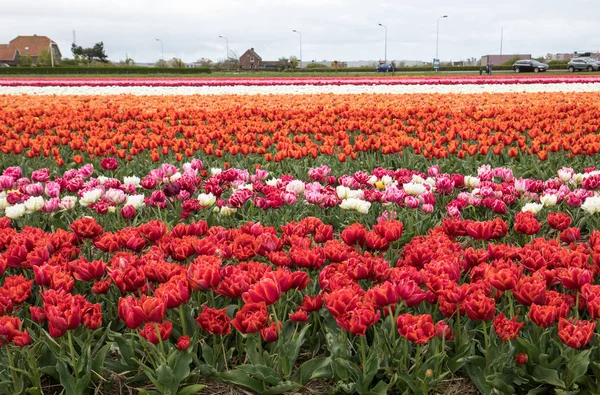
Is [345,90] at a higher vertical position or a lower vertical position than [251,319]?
higher

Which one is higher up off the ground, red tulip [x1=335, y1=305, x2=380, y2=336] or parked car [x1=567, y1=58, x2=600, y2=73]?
parked car [x1=567, y1=58, x2=600, y2=73]

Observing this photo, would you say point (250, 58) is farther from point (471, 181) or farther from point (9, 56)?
point (471, 181)

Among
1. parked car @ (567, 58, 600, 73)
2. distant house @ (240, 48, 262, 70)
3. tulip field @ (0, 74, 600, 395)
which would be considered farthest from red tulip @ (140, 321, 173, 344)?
distant house @ (240, 48, 262, 70)

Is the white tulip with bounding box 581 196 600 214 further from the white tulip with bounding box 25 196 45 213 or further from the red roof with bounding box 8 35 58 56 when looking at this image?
the red roof with bounding box 8 35 58 56

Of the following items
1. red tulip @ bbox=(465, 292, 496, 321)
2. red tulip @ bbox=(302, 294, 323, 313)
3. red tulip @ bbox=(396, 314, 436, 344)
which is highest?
red tulip @ bbox=(465, 292, 496, 321)

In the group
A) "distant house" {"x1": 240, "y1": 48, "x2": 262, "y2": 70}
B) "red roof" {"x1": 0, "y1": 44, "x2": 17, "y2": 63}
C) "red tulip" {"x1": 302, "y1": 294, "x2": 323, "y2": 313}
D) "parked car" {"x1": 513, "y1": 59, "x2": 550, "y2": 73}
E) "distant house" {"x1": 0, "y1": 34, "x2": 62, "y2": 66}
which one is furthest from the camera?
"distant house" {"x1": 240, "y1": 48, "x2": 262, "y2": 70}

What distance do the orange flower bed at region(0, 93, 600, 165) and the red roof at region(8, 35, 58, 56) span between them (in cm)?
10441

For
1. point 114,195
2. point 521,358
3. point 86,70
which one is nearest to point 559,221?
point 521,358

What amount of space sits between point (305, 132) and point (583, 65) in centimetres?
4505

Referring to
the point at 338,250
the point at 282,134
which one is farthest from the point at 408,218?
the point at 282,134

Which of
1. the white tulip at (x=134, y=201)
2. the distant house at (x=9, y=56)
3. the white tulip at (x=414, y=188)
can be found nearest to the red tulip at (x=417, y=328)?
the white tulip at (x=414, y=188)

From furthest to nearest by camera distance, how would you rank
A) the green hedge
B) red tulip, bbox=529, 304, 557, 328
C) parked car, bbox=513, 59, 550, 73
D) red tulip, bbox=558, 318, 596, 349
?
parked car, bbox=513, 59, 550, 73, the green hedge, red tulip, bbox=529, 304, 557, 328, red tulip, bbox=558, 318, 596, 349

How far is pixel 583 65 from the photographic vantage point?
46.3m

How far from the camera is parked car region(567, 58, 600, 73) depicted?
46.3m
